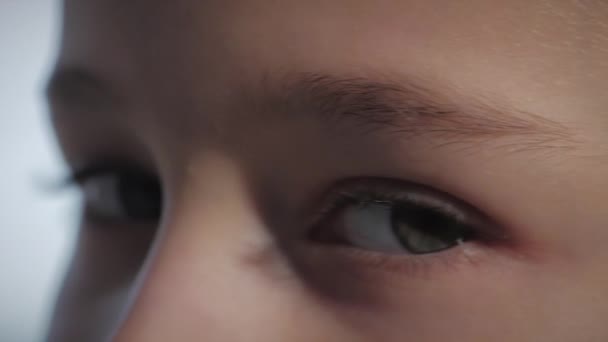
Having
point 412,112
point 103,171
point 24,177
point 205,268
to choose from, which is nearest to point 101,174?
point 103,171

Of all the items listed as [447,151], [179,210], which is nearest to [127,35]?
[179,210]

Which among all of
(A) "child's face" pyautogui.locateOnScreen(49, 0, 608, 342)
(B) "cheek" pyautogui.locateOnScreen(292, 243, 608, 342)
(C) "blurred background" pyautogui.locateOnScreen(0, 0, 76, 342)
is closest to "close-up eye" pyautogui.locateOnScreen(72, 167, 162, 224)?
(A) "child's face" pyautogui.locateOnScreen(49, 0, 608, 342)

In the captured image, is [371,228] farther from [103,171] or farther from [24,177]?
[24,177]

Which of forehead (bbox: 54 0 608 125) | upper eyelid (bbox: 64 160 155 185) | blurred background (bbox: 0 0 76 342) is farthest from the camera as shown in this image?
blurred background (bbox: 0 0 76 342)

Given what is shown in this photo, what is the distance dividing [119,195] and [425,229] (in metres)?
0.32

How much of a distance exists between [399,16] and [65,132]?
341 mm

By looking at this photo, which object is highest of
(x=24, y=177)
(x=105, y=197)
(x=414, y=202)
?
(x=414, y=202)

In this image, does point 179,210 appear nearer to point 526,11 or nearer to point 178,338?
point 178,338

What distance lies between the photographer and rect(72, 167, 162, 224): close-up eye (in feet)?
2.03

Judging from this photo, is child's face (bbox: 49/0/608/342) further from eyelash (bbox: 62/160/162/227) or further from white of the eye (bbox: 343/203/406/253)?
eyelash (bbox: 62/160/162/227)

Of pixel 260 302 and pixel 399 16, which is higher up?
pixel 399 16

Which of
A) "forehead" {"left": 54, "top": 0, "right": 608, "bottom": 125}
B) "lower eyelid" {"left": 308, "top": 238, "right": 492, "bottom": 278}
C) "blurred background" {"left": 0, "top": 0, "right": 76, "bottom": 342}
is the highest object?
"forehead" {"left": 54, "top": 0, "right": 608, "bottom": 125}

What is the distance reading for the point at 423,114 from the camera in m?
0.41

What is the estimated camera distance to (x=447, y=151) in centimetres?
41
